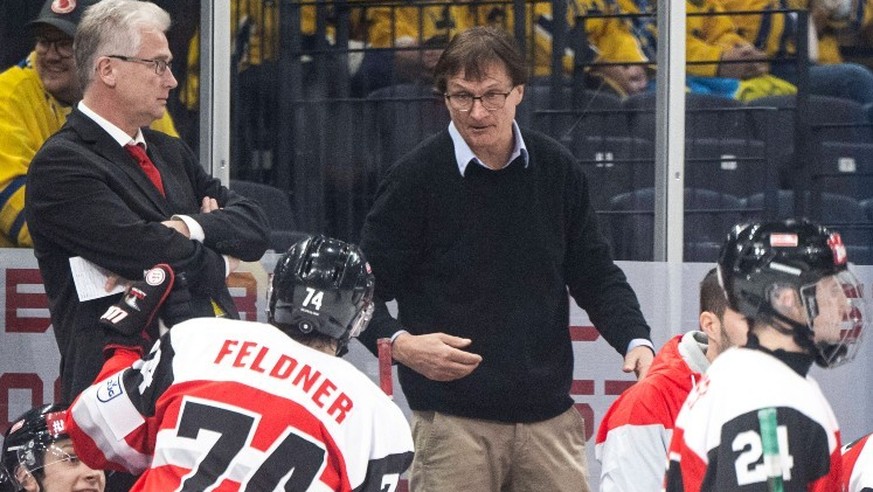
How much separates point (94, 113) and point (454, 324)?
40.8 inches

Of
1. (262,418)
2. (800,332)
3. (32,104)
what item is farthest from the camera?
(32,104)

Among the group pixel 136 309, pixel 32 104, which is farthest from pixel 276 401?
pixel 32 104

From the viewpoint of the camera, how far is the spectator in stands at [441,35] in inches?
208

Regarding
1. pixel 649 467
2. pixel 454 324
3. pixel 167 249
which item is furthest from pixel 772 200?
pixel 167 249

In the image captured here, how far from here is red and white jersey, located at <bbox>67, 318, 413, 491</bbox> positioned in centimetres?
289

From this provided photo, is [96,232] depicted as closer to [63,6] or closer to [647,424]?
[63,6]

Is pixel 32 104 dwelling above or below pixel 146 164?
above

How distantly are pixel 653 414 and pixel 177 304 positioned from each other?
111 cm

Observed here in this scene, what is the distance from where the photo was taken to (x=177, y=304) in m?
3.62

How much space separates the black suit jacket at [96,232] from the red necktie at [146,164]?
0.06ft

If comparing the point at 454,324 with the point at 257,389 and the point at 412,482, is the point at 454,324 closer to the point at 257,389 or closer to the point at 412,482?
the point at 412,482

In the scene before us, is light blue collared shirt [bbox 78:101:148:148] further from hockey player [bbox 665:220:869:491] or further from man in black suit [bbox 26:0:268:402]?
Answer: hockey player [bbox 665:220:869:491]

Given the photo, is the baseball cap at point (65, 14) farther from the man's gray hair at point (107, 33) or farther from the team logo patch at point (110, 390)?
the team logo patch at point (110, 390)

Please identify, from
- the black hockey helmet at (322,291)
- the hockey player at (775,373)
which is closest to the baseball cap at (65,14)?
the black hockey helmet at (322,291)
